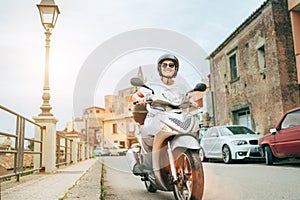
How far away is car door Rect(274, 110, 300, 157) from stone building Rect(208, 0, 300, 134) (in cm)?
589

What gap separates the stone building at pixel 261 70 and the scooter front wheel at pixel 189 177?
44.1 feet

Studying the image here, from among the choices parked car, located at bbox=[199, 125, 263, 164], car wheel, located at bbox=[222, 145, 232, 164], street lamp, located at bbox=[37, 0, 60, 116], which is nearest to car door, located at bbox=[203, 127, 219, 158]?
parked car, located at bbox=[199, 125, 263, 164]

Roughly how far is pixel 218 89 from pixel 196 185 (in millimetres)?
21660

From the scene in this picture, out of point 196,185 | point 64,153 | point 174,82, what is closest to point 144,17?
point 174,82

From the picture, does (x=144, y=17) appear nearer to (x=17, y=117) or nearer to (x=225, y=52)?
(x=17, y=117)

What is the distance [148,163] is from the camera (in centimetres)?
443

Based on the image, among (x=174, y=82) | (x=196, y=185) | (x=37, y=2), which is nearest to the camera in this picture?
(x=196, y=185)

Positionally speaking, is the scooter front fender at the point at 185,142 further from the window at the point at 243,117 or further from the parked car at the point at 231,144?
Result: the window at the point at 243,117

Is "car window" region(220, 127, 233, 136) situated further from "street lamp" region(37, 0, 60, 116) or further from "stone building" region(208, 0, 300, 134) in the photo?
"street lamp" region(37, 0, 60, 116)

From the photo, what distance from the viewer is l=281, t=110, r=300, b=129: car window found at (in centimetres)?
1000

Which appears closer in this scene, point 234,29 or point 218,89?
point 234,29

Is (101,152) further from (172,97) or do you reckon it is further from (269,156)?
(172,97)

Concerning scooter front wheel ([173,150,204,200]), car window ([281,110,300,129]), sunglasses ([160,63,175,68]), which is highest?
sunglasses ([160,63,175,68])

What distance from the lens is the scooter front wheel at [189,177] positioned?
11.6 feet
